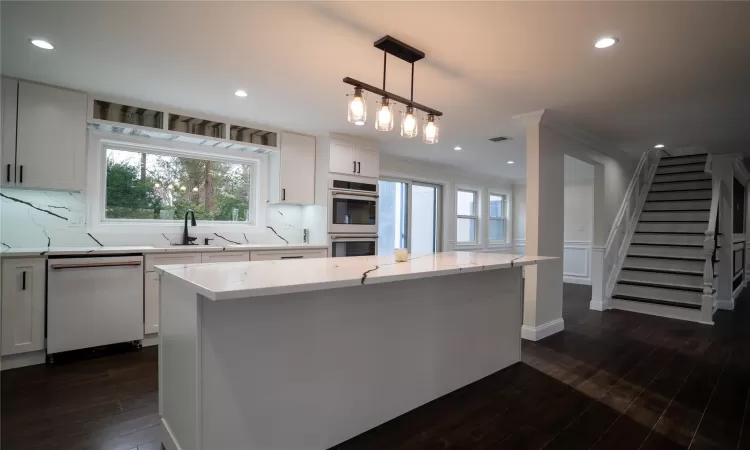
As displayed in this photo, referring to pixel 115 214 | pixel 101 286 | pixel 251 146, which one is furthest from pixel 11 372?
pixel 251 146

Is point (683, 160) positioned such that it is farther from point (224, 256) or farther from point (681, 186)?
point (224, 256)

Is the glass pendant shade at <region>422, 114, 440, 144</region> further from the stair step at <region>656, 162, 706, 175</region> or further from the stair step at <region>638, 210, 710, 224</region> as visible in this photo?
the stair step at <region>656, 162, 706, 175</region>

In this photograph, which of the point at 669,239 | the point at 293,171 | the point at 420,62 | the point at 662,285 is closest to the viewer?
the point at 420,62

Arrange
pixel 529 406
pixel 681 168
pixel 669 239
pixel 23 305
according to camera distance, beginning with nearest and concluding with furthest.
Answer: pixel 529 406, pixel 23 305, pixel 669 239, pixel 681 168

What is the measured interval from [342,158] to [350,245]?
111 centimetres

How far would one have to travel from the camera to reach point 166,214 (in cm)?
402

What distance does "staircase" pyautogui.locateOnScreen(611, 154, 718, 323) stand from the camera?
475cm

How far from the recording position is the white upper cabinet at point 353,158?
4516mm

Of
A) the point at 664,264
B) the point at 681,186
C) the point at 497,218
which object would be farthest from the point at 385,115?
the point at 497,218

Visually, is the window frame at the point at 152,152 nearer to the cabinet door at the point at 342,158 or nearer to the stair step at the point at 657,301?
the cabinet door at the point at 342,158

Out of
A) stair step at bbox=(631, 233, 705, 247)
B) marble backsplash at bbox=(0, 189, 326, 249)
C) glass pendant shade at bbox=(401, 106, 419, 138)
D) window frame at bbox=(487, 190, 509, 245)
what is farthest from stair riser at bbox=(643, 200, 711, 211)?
marble backsplash at bbox=(0, 189, 326, 249)

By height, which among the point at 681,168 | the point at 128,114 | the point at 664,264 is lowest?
the point at 664,264

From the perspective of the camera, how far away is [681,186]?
6.20m

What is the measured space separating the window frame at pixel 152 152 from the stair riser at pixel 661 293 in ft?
17.1
